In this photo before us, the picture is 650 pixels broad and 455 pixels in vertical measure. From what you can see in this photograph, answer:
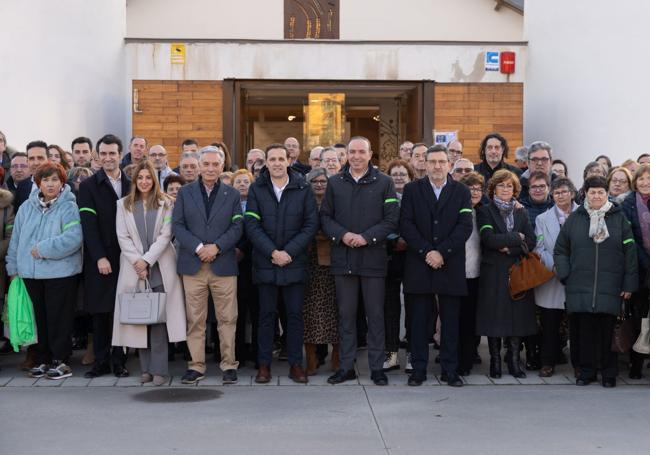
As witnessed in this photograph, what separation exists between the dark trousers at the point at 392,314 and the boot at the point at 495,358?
2.55ft

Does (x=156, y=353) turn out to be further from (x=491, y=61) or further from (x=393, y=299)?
(x=491, y=61)

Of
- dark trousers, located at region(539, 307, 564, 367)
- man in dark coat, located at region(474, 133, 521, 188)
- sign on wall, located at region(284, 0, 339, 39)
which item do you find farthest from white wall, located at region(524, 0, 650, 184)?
dark trousers, located at region(539, 307, 564, 367)

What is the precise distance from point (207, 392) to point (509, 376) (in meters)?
2.42

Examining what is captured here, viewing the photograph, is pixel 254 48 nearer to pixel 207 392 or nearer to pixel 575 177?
pixel 575 177

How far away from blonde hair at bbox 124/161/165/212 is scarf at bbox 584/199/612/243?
333 cm

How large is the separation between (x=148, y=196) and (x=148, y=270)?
582mm

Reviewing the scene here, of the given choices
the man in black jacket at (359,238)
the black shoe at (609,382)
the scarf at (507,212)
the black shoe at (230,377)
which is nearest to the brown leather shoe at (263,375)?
the black shoe at (230,377)

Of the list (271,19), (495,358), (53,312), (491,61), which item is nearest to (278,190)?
(53,312)

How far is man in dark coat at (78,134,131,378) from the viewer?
23.0ft

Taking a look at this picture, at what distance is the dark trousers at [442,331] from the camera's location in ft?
22.6

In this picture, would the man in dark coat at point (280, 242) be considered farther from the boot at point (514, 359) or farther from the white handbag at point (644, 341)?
the white handbag at point (644, 341)

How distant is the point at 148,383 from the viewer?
6883 millimetres

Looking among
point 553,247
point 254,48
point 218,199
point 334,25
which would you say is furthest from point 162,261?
point 334,25

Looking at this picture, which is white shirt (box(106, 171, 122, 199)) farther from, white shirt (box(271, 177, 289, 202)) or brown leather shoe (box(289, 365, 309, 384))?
brown leather shoe (box(289, 365, 309, 384))
